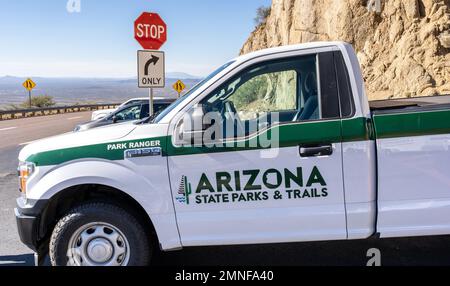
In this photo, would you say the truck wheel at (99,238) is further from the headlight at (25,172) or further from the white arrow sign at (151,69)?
the white arrow sign at (151,69)

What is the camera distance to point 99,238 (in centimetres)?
361

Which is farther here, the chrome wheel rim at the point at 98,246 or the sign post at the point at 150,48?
the sign post at the point at 150,48

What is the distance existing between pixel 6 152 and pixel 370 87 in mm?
14823

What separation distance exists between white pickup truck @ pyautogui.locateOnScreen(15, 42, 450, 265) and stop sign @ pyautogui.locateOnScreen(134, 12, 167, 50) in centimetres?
615

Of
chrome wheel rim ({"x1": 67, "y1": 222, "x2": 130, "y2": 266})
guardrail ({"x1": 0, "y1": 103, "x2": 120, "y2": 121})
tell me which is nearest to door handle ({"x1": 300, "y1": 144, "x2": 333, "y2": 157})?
chrome wheel rim ({"x1": 67, "y1": 222, "x2": 130, "y2": 266})

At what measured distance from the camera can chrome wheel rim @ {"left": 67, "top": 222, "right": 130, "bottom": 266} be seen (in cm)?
360

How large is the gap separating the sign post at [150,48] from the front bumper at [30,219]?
517 centimetres

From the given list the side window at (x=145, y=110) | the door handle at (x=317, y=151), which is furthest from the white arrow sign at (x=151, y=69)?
the door handle at (x=317, y=151)

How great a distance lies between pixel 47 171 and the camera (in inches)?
142

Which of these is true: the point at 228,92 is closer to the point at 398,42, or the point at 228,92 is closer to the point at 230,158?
the point at 230,158

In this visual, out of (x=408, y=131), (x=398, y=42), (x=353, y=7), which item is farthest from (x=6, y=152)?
(x=353, y=7)

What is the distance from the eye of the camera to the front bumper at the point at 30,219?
11.9ft

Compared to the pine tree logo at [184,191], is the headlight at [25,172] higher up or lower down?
higher up

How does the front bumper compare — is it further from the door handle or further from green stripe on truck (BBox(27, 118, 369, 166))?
the door handle
